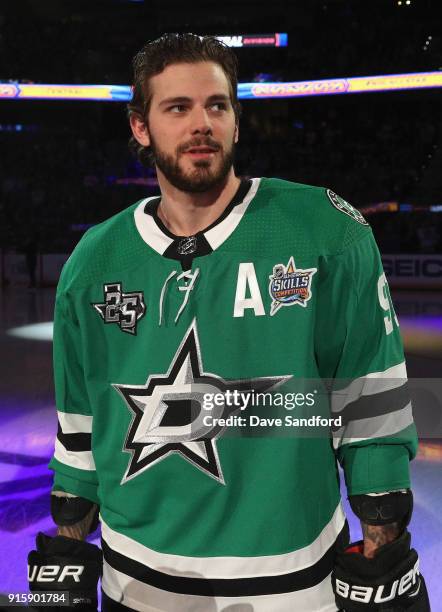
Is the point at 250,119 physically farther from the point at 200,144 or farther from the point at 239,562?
the point at 239,562

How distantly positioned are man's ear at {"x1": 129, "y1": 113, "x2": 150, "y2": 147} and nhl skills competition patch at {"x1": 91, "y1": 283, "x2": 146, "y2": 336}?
28cm

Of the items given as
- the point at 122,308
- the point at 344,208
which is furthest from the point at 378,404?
the point at 122,308

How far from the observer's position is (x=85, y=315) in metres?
1.28

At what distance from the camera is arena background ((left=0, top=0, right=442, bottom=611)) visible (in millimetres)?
15797

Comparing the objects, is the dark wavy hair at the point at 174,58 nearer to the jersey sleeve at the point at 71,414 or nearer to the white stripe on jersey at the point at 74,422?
the jersey sleeve at the point at 71,414

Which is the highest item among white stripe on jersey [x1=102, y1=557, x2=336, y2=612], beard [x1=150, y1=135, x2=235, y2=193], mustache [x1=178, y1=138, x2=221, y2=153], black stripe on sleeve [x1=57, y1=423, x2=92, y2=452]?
mustache [x1=178, y1=138, x2=221, y2=153]

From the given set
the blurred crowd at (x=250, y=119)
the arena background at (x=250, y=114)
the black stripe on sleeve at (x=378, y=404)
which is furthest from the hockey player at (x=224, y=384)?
the blurred crowd at (x=250, y=119)

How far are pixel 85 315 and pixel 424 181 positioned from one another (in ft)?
50.6

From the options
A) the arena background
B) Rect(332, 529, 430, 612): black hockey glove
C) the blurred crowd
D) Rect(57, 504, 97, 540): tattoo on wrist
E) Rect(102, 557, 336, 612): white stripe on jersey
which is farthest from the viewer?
the blurred crowd

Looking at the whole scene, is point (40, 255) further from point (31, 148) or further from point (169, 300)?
point (169, 300)

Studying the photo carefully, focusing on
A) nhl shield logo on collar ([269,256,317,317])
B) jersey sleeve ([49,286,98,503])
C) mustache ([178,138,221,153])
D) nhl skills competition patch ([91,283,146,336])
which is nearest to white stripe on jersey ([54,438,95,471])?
jersey sleeve ([49,286,98,503])

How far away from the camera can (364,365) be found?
1171mm

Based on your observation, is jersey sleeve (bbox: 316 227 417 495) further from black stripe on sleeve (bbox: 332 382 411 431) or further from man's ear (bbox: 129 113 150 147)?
man's ear (bbox: 129 113 150 147)

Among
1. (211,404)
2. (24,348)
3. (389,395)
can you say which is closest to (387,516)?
(389,395)
